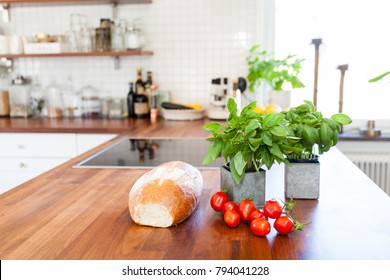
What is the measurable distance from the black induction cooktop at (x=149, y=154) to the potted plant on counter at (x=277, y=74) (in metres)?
0.85

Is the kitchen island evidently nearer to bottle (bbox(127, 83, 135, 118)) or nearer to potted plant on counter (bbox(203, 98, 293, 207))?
potted plant on counter (bbox(203, 98, 293, 207))

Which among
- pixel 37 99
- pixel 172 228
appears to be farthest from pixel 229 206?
pixel 37 99

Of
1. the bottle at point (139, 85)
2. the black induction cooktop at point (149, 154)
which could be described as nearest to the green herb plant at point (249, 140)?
the black induction cooktop at point (149, 154)

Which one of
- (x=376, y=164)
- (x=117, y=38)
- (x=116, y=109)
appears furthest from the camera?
(x=116, y=109)

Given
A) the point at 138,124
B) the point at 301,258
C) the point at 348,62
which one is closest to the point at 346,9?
the point at 348,62

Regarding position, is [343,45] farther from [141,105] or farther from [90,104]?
[90,104]

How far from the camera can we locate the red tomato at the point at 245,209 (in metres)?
1.08

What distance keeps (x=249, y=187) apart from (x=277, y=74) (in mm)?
1976

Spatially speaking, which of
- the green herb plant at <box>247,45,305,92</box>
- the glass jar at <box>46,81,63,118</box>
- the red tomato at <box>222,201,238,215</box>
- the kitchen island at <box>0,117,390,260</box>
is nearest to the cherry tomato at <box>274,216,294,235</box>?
the kitchen island at <box>0,117,390,260</box>

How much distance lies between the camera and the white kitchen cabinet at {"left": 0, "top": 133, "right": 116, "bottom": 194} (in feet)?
9.48

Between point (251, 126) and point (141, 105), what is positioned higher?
point (251, 126)

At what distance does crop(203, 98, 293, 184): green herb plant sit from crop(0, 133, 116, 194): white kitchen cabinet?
1830 millimetres

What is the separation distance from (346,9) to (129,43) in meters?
1.53

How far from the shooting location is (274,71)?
3.07 metres
